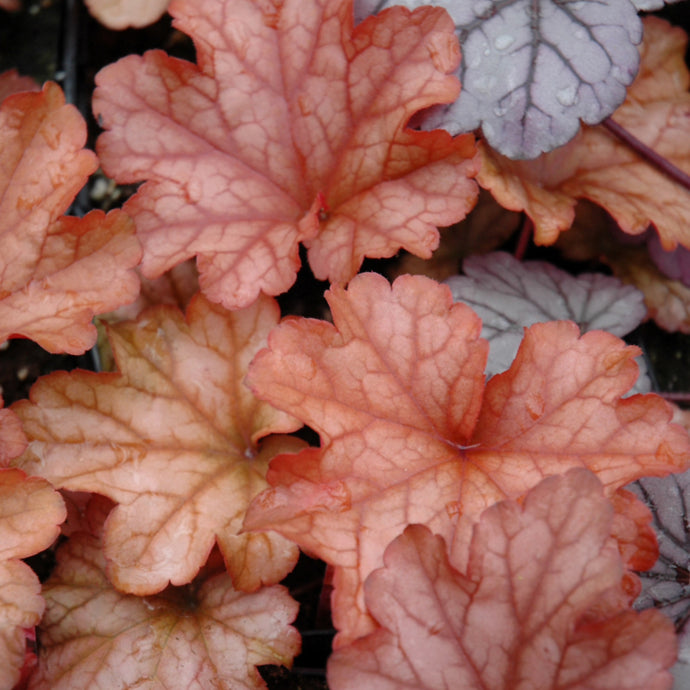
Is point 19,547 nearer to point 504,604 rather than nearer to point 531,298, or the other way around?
point 504,604

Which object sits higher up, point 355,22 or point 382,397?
point 355,22

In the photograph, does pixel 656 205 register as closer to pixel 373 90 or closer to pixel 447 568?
pixel 373 90

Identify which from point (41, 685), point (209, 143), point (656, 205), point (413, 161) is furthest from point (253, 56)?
point (41, 685)

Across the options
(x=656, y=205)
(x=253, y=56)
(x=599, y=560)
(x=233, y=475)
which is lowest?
(x=233, y=475)

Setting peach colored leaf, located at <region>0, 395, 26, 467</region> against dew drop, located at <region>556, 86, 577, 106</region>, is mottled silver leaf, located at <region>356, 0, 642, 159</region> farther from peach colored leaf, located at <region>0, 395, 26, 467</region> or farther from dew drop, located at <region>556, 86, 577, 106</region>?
peach colored leaf, located at <region>0, 395, 26, 467</region>

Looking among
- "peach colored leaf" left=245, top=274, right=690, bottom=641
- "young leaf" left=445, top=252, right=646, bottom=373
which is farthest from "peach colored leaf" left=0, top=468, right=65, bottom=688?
"young leaf" left=445, top=252, right=646, bottom=373

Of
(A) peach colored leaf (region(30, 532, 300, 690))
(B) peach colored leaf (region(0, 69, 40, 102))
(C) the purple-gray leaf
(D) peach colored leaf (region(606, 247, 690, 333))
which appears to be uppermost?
(B) peach colored leaf (region(0, 69, 40, 102))
